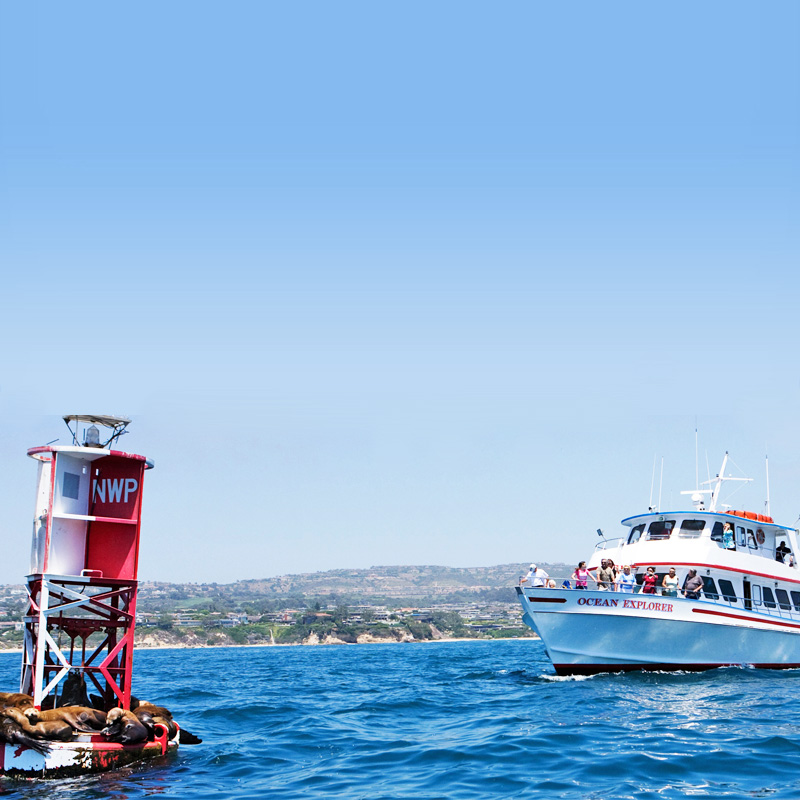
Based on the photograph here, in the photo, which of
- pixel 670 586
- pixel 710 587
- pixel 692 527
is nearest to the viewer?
pixel 670 586

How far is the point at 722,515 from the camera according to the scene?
117 ft

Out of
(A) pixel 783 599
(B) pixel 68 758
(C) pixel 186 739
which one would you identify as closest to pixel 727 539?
(A) pixel 783 599

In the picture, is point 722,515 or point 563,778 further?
point 722,515

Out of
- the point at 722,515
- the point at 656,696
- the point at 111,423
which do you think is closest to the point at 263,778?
the point at 111,423

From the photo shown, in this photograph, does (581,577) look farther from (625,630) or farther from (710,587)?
(710,587)

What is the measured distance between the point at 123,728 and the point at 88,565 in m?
3.50

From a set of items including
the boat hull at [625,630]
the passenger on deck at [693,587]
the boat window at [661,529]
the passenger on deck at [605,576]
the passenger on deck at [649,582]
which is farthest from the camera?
the boat window at [661,529]

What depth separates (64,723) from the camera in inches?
699

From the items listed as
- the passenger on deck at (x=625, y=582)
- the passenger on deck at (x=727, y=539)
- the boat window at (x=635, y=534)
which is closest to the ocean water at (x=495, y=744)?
the passenger on deck at (x=625, y=582)

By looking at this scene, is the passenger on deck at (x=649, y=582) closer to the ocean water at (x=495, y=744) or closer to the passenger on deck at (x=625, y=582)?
the passenger on deck at (x=625, y=582)

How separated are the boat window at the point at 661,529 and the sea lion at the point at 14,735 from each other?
25.9 meters

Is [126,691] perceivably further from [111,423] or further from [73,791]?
[111,423]

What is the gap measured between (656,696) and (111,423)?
1757cm

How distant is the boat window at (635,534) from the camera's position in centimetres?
3762
